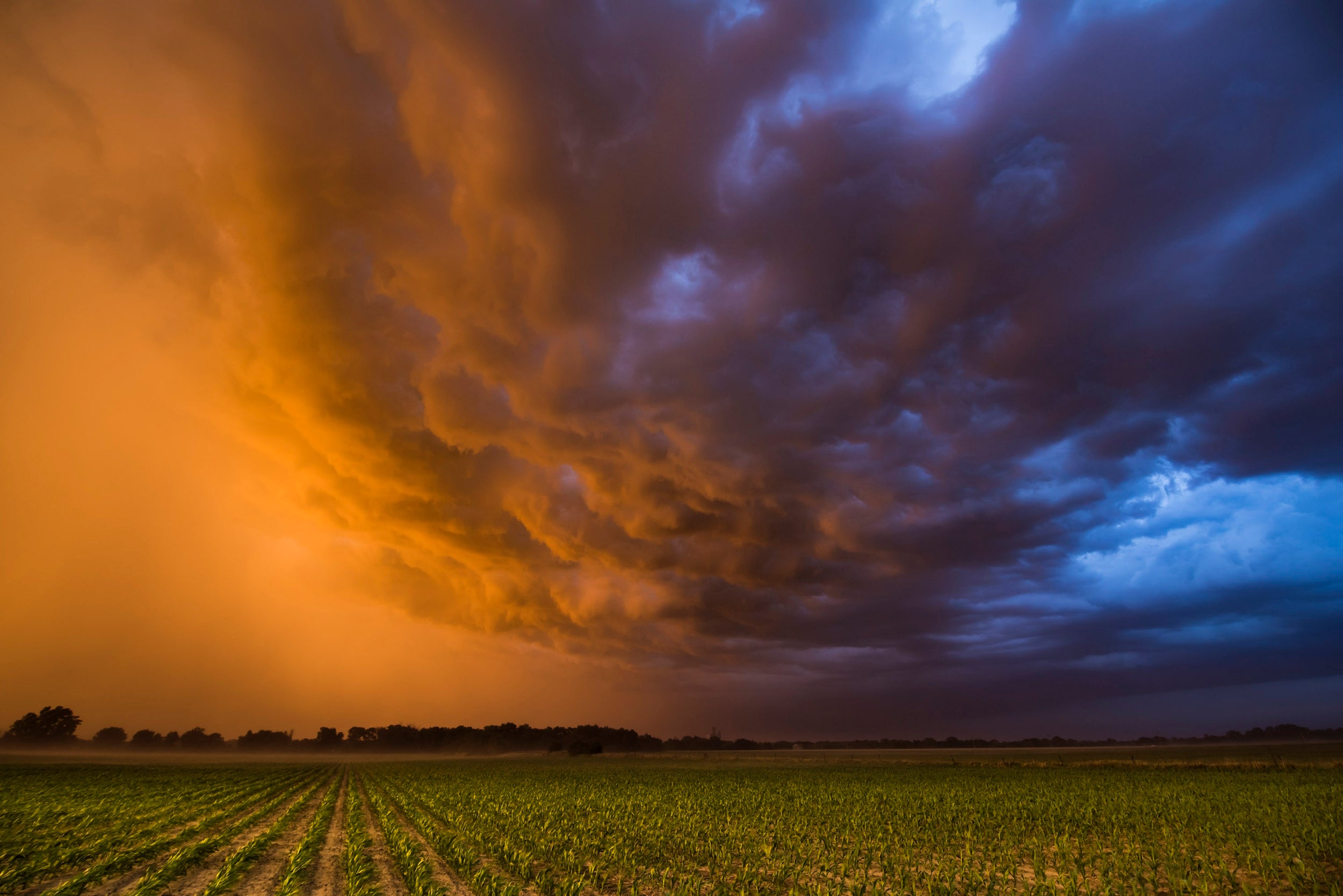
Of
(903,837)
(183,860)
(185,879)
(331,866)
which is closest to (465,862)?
(331,866)

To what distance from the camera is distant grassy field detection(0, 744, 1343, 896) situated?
17859 mm

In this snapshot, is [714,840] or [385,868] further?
[714,840]

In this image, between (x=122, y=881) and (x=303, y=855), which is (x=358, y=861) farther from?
(x=122, y=881)

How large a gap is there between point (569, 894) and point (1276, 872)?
81.0 feet

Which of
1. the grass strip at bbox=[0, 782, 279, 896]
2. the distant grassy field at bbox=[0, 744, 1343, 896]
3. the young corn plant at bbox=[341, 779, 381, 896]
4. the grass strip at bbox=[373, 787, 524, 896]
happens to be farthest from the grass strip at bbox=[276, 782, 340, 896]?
the grass strip at bbox=[0, 782, 279, 896]

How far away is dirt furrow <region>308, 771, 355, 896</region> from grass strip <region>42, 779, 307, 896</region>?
5.60 metres

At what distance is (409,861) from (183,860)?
823 centimetres

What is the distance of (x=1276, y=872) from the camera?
19.6 metres

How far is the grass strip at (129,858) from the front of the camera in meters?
16.1

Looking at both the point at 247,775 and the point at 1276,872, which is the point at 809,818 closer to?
the point at 1276,872

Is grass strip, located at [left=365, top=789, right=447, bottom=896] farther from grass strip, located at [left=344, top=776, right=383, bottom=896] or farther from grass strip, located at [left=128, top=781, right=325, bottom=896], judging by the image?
grass strip, located at [left=128, top=781, right=325, bottom=896]

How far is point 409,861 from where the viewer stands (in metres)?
19.6

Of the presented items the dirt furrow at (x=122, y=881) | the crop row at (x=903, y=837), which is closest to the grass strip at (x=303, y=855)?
the dirt furrow at (x=122, y=881)

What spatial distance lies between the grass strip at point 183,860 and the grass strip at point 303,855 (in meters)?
2.92
